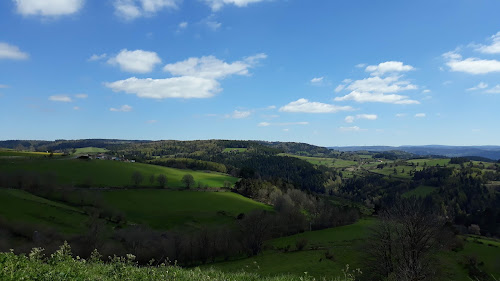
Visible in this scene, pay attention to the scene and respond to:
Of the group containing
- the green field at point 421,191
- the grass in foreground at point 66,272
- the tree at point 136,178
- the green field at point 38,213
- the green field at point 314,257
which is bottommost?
the green field at point 421,191

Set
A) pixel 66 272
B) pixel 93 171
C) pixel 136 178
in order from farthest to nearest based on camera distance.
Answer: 1. pixel 93 171
2. pixel 136 178
3. pixel 66 272

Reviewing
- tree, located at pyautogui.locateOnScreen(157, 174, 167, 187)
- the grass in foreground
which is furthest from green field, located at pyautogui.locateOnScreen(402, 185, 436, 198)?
the grass in foreground

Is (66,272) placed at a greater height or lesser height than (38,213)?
greater

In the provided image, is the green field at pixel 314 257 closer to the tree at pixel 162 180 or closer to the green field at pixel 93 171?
the tree at pixel 162 180

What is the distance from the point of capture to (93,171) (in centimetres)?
12519

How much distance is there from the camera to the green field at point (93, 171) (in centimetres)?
11249

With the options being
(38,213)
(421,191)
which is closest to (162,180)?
(38,213)

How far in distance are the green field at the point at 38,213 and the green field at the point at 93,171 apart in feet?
97.5

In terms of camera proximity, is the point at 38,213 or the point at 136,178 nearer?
the point at 38,213

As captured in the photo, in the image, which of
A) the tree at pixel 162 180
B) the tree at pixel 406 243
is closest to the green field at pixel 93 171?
the tree at pixel 162 180

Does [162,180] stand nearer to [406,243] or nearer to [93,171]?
[93,171]

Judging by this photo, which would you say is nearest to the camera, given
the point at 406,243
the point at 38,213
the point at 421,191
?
the point at 406,243

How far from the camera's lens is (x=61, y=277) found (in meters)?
6.98

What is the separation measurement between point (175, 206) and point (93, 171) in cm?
4993
